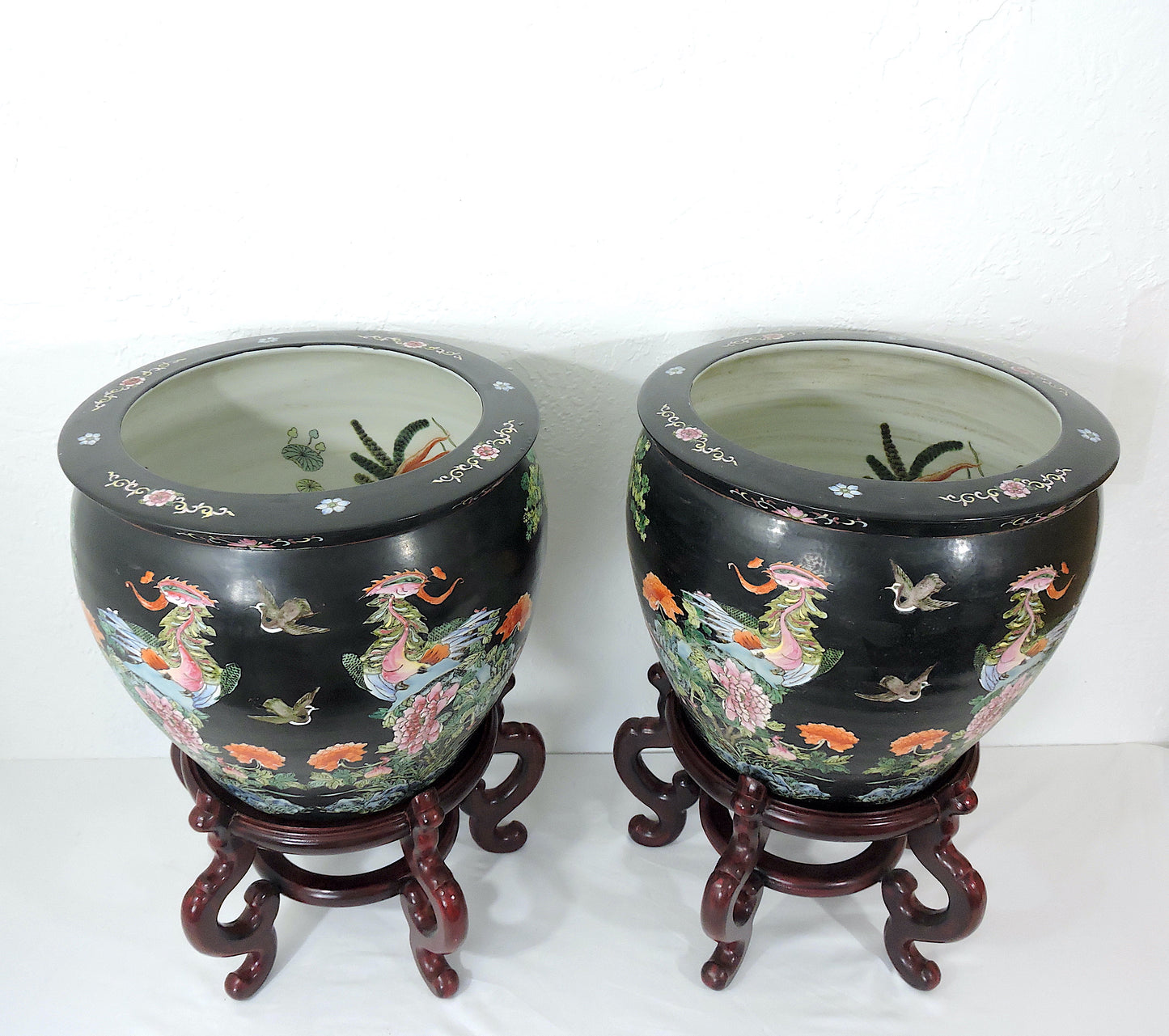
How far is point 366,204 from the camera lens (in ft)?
4.03

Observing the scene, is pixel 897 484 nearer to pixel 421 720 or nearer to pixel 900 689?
pixel 900 689

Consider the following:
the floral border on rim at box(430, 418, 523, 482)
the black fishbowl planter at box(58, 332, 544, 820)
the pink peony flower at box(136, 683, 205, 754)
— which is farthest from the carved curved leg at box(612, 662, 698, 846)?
the pink peony flower at box(136, 683, 205, 754)

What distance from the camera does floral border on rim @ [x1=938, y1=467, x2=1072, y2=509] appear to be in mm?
896

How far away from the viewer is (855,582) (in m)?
0.90

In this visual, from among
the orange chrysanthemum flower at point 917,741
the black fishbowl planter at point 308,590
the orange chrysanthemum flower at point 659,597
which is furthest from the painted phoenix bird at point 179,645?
the orange chrysanthemum flower at point 917,741

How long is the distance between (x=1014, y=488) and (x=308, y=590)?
2.33 ft

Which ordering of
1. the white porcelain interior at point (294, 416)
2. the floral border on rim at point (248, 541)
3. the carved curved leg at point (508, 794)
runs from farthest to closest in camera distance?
the carved curved leg at point (508, 794) → the white porcelain interior at point (294, 416) → the floral border on rim at point (248, 541)

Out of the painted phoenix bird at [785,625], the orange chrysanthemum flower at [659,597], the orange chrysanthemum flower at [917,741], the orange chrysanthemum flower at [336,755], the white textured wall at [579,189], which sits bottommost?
the orange chrysanthemum flower at [336,755]

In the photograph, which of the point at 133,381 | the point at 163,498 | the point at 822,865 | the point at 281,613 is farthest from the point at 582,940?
the point at 133,381

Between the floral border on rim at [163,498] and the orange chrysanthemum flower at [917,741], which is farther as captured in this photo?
the orange chrysanthemum flower at [917,741]

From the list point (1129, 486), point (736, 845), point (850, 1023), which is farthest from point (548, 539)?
point (1129, 486)

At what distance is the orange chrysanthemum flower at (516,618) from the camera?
106cm

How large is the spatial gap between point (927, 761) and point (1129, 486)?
2.29 feet

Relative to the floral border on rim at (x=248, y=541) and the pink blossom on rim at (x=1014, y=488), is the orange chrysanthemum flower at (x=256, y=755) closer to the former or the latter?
the floral border on rim at (x=248, y=541)
